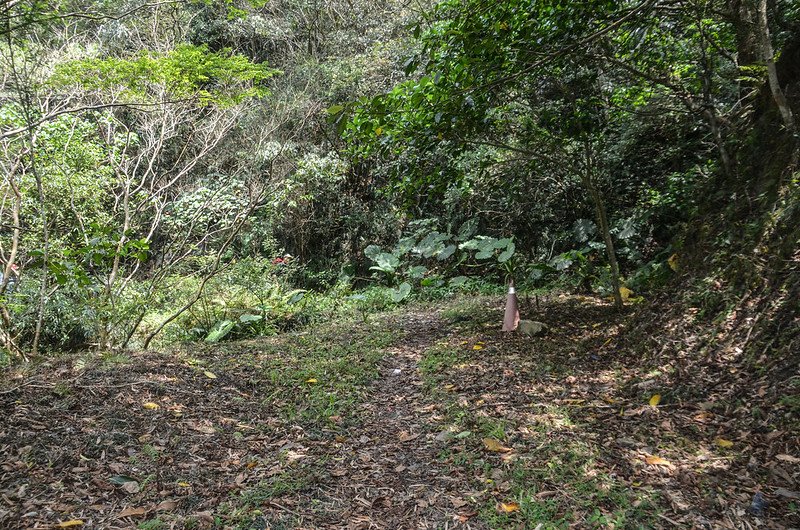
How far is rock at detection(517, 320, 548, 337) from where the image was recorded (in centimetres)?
590

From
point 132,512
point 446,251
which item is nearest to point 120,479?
point 132,512

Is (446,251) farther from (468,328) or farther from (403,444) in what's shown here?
(403,444)

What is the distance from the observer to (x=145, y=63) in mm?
5734

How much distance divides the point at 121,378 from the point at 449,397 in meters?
2.78

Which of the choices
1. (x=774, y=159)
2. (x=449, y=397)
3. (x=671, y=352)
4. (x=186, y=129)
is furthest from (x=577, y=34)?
(x=186, y=129)

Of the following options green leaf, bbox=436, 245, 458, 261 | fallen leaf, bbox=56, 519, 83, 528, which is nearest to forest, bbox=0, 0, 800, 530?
fallen leaf, bbox=56, 519, 83, 528

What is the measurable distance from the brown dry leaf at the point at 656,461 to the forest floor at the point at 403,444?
0.5 inches

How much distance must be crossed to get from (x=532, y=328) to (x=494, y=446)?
2790 mm

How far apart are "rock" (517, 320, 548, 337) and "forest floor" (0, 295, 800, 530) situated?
71 centimetres

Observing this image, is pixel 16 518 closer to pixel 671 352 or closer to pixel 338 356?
pixel 338 356

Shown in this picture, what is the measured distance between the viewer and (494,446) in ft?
11.0

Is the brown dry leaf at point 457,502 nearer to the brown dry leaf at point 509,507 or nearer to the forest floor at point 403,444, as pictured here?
the forest floor at point 403,444

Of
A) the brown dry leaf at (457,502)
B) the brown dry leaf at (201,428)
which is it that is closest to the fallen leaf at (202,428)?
the brown dry leaf at (201,428)

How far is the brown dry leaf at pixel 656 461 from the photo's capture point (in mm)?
2913
